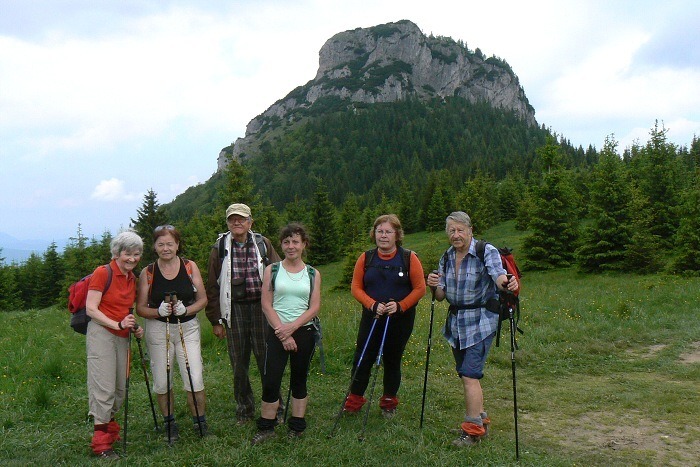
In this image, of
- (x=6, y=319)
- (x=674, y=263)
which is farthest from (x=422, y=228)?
(x=6, y=319)

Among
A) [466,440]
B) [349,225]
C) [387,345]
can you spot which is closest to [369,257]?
[387,345]

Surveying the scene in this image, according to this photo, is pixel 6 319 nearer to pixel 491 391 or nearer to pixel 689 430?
pixel 491 391

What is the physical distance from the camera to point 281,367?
4.62m

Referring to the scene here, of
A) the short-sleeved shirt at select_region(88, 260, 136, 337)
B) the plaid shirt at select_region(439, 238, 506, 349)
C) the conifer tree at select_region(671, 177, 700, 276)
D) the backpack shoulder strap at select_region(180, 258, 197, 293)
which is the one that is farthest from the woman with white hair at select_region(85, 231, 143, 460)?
the conifer tree at select_region(671, 177, 700, 276)

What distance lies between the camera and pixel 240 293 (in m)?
5.00

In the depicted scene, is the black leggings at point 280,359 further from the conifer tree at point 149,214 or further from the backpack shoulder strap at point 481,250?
the conifer tree at point 149,214

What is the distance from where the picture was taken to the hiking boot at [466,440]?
4594 millimetres

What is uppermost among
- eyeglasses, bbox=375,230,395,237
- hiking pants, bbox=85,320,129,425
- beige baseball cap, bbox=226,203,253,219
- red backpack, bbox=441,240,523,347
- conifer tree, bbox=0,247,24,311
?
beige baseball cap, bbox=226,203,253,219

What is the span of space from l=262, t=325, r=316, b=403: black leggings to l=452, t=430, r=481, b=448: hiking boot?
170cm

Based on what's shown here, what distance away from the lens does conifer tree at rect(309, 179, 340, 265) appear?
39.9 meters

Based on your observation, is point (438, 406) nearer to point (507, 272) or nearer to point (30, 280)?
point (507, 272)

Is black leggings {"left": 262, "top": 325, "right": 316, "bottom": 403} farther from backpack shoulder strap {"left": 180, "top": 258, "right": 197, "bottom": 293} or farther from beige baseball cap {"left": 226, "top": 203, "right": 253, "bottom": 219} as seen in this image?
beige baseball cap {"left": 226, "top": 203, "right": 253, "bottom": 219}

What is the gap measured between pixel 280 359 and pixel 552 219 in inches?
883

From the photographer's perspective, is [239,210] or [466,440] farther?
[239,210]
